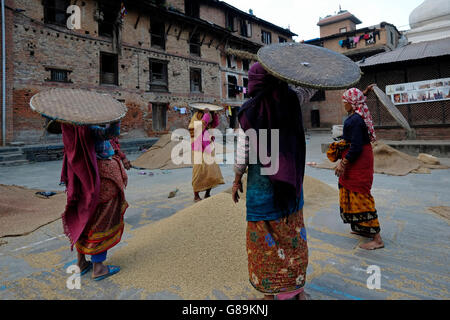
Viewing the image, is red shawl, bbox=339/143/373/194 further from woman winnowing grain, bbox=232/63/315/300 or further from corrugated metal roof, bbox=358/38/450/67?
corrugated metal roof, bbox=358/38/450/67

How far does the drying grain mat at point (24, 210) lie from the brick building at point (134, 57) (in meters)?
8.41

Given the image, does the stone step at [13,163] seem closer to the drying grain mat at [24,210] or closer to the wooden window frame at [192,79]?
the drying grain mat at [24,210]

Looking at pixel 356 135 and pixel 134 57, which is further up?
pixel 134 57

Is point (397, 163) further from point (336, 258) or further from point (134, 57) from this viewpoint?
point (134, 57)

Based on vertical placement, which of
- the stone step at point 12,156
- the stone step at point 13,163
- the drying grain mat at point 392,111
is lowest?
the stone step at point 13,163

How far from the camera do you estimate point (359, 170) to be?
2.92 m

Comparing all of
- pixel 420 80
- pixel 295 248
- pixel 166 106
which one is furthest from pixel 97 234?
pixel 166 106

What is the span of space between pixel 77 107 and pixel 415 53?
12664 mm

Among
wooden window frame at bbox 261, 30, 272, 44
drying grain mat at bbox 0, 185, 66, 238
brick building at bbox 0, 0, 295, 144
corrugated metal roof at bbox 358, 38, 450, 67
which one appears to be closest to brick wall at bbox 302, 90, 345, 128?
wooden window frame at bbox 261, 30, 272, 44

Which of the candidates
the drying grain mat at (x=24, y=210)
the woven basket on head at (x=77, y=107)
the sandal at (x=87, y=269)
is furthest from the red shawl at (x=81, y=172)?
the drying grain mat at (x=24, y=210)

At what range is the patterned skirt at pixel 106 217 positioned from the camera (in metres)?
2.32

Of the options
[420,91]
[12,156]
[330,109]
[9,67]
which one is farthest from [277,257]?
[330,109]

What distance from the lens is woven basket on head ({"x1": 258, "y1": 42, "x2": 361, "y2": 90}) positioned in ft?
5.09

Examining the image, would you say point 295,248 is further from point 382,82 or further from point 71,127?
point 382,82
